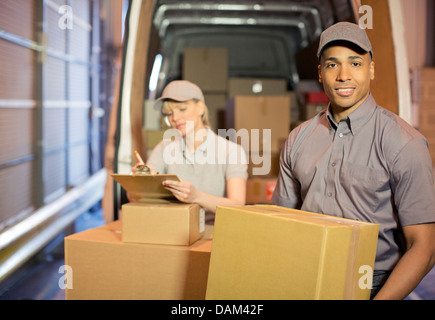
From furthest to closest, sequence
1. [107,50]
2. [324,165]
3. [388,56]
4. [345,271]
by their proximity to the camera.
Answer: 1. [107,50]
2. [388,56]
3. [324,165]
4. [345,271]

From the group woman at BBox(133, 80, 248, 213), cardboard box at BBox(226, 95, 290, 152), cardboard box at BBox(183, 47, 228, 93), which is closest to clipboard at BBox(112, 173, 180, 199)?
woman at BBox(133, 80, 248, 213)

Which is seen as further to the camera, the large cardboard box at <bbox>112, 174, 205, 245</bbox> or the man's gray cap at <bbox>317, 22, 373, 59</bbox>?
the large cardboard box at <bbox>112, 174, 205, 245</bbox>

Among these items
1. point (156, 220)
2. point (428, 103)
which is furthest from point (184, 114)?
point (428, 103)

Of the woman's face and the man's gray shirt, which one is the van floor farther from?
the man's gray shirt

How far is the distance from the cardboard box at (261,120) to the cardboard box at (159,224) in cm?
187

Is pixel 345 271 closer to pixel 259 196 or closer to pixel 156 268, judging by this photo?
pixel 156 268

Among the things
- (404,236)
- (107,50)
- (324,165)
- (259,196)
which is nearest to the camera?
(404,236)

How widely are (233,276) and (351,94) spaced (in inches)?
30.2

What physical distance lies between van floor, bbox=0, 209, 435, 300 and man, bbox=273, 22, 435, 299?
7.11 feet

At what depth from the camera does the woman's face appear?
2.55 metres

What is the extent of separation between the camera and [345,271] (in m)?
1.19

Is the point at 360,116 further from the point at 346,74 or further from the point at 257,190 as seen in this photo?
the point at 257,190

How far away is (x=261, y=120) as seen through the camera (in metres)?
3.80
